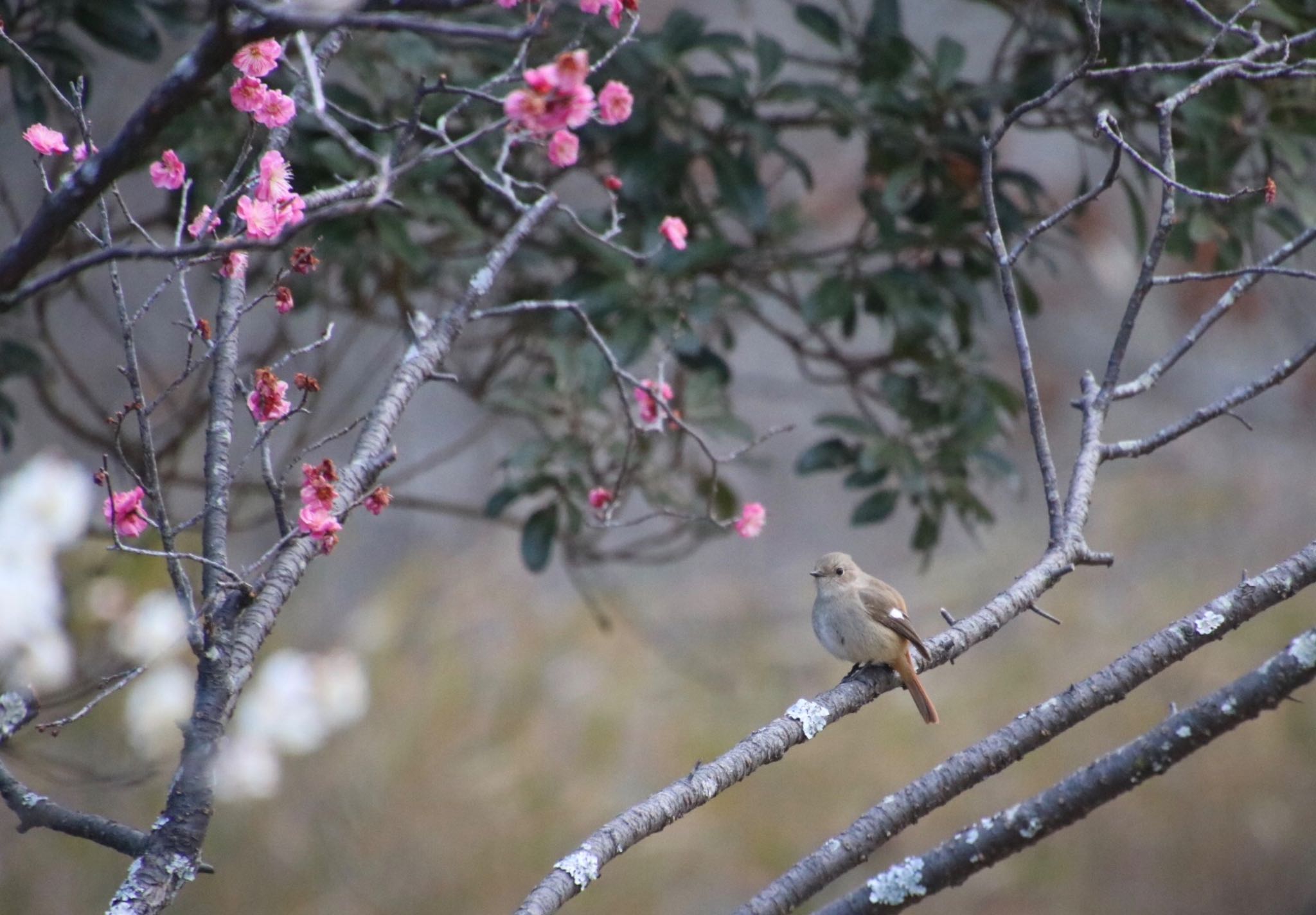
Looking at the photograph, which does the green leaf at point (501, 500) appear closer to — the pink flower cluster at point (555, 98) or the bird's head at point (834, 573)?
the bird's head at point (834, 573)

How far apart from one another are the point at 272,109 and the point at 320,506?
464 mm

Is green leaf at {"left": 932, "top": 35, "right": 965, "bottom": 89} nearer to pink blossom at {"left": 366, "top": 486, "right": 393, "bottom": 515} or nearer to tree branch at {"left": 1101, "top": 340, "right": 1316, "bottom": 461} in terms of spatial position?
tree branch at {"left": 1101, "top": 340, "right": 1316, "bottom": 461}

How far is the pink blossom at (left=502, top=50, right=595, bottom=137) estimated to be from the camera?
1.07 m

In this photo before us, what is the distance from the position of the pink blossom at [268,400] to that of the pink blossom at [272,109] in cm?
29

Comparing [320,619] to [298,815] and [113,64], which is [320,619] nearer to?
[298,815]

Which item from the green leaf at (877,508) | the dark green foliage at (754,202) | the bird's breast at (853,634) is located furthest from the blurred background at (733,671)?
the bird's breast at (853,634)

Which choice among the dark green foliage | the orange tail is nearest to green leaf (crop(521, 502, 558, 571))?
the dark green foliage

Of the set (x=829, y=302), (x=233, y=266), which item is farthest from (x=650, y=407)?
(x=233, y=266)

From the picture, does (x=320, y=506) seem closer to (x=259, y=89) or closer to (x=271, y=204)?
(x=271, y=204)

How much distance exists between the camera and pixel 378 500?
1.47 meters

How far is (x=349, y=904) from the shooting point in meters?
4.21

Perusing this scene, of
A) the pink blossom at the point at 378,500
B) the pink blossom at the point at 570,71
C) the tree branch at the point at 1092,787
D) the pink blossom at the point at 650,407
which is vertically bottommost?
the tree branch at the point at 1092,787

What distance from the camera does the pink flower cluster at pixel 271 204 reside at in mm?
1284

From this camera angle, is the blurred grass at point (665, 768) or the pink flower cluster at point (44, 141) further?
the blurred grass at point (665, 768)
